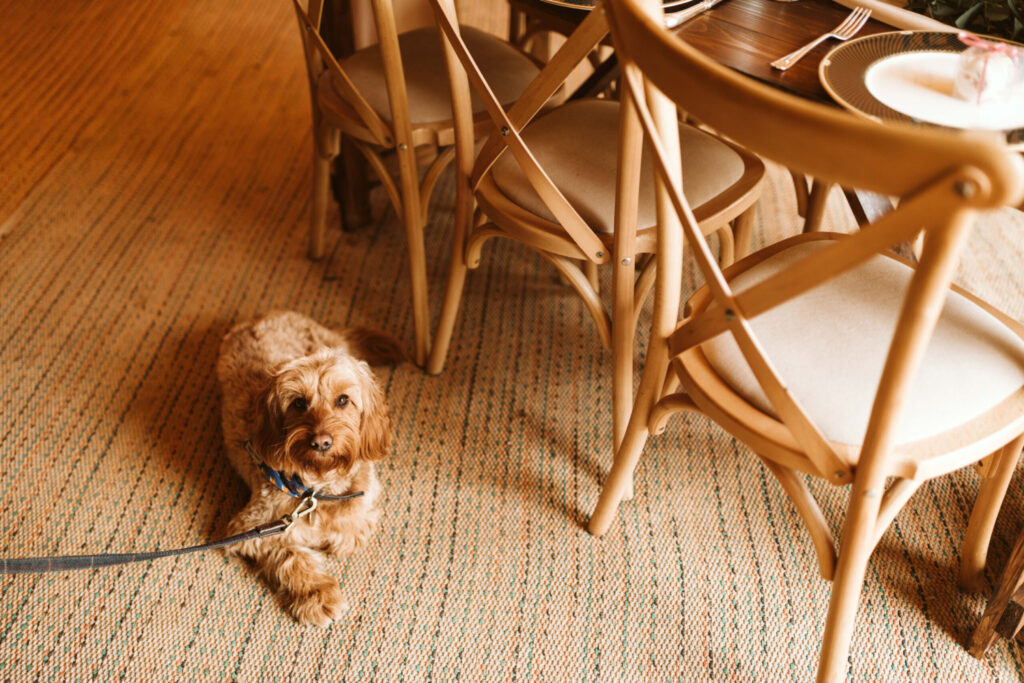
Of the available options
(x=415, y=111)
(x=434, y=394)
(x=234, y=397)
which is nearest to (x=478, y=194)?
(x=415, y=111)

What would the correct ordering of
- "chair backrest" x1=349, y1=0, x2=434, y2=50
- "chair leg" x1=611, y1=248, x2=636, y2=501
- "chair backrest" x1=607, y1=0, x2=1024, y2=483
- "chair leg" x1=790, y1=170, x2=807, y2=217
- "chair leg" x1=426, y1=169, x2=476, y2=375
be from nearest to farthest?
"chair backrest" x1=607, y1=0, x2=1024, y2=483
"chair leg" x1=611, y1=248, x2=636, y2=501
"chair leg" x1=426, y1=169, x2=476, y2=375
"chair leg" x1=790, y1=170, x2=807, y2=217
"chair backrest" x1=349, y1=0, x2=434, y2=50

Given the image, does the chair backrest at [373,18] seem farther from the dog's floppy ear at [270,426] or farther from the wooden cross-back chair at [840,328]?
the wooden cross-back chair at [840,328]

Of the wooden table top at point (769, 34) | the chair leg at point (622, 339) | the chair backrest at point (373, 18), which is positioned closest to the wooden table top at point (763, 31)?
the wooden table top at point (769, 34)

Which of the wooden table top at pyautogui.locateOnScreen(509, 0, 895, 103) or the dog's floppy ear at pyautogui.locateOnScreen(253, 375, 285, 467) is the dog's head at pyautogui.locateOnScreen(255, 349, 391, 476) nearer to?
the dog's floppy ear at pyautogui.locateOnScreen(253, 375, 285, 467)

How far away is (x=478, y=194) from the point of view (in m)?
1.43

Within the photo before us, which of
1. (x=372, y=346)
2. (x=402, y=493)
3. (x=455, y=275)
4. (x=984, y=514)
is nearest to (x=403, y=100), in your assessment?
(x=455, y=275)

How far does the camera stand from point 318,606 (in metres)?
1.34

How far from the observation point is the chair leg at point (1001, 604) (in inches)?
46.0

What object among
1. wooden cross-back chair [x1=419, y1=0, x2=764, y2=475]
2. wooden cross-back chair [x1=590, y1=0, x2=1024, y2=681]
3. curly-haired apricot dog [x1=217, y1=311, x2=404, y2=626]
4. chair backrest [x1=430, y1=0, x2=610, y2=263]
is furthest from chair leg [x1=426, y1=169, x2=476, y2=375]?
wooden cross-back chair [x1=590, y1=0, x2=1024, y2=681]

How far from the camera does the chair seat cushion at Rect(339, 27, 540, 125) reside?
5.39 feet

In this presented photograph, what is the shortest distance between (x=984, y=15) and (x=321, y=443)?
1.31 meters

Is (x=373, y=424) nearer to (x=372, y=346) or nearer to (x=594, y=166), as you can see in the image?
(x=372, y=346)

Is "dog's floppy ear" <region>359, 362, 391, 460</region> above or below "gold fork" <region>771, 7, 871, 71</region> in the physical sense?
below

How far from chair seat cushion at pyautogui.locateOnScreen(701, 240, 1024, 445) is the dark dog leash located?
2.59 feet
